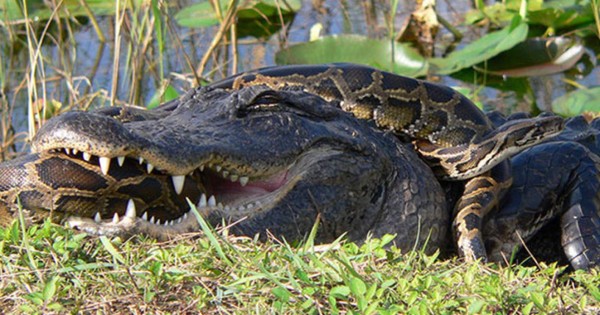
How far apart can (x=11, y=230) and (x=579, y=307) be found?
2099mm

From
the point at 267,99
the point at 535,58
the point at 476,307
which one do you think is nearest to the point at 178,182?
the point at 267,99

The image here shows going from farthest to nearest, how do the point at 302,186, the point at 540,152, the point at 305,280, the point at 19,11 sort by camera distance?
1. the point at 19,11
2. the point at 540,152
3. the point at 302,186
4. the point at 305,280

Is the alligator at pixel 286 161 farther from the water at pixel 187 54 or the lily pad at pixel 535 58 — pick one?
the lily pad at pixel 535 58

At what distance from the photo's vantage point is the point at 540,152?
591 cm

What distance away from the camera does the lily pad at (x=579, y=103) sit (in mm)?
8492

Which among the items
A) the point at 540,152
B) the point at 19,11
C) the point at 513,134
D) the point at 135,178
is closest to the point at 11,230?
the point at 135,178

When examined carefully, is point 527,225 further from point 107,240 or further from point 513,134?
point 107,240

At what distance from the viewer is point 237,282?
3.41 m

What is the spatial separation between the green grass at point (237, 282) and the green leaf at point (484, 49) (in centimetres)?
549

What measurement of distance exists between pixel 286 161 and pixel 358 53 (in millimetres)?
4805

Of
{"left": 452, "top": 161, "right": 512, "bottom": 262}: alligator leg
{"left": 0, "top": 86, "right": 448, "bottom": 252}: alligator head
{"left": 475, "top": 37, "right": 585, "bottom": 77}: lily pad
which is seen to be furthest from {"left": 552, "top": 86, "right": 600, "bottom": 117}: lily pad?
{"left": 0, "top": 86, "right": 448, "bottom": 252}: alligator head

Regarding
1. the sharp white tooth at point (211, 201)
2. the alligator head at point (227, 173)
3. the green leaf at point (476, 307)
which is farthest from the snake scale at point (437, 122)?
the green leaf at point (476, 307)

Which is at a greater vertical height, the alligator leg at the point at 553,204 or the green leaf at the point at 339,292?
the green leaf at the point at 339,292

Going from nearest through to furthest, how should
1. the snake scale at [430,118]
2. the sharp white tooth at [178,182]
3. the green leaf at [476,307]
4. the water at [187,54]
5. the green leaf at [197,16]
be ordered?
the green leaf at [476,307] → the sharp white tooth at [178,182] → the snake scale at [430,118] → the water at [187,54] → the green leaf at [197,16]
